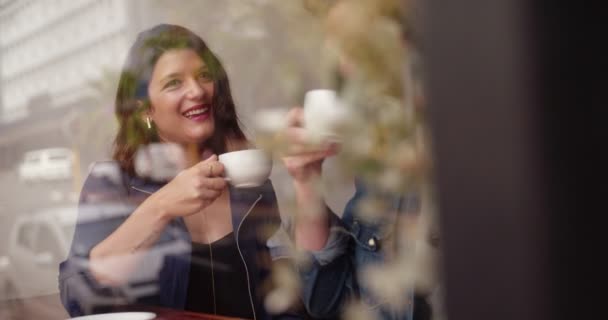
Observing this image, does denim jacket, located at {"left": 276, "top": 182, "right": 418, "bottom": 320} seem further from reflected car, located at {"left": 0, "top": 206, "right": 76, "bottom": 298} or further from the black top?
reflected car, located at {"left": 0, "top": 206, "right": 76, "bottom": 298}

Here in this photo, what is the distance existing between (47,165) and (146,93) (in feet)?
1.30

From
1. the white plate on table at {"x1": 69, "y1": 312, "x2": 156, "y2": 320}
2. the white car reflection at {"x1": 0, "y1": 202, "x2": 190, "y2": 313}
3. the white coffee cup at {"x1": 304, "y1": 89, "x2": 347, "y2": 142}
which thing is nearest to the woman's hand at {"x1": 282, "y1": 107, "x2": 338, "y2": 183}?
the white coffee cup at {"x1": 304, "y1": 89, "x2": 347, "y2": 142}

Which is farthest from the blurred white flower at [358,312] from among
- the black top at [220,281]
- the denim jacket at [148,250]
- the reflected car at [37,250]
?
the reflected car at [37,250]

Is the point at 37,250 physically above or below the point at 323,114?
below

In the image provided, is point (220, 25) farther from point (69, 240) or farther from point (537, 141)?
point (537, 141)

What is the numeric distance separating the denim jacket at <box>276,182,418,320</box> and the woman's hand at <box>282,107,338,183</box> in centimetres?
9

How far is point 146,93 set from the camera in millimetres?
1606

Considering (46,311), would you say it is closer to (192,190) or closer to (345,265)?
(192,190)

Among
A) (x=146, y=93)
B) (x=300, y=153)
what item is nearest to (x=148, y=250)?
(x=146, y=93)

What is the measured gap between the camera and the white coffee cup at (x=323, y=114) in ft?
3.99

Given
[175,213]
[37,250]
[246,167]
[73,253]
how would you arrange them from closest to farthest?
[246,167] < [175,213] < [73,253] < [37,250]

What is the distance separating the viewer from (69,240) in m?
1.75

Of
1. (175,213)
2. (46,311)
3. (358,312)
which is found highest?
(175,213)

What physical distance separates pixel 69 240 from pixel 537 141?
52.1 inches
